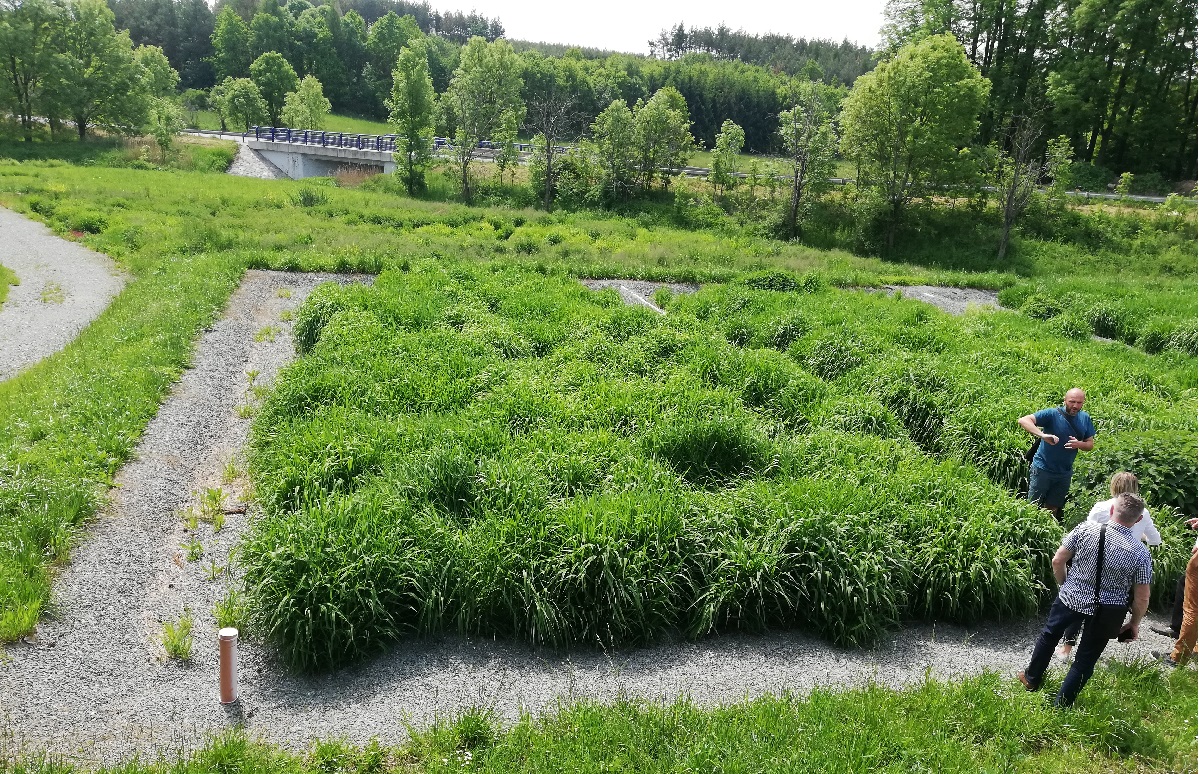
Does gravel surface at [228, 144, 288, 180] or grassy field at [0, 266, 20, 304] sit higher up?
gravel surface at [228, 144, 288, 180]

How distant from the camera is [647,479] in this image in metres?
8.54

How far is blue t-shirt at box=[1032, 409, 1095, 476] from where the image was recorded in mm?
8438

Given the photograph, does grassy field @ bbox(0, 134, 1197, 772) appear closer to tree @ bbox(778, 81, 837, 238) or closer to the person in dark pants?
the person in dark pants

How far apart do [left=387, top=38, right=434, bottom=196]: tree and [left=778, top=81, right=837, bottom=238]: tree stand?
765 inches

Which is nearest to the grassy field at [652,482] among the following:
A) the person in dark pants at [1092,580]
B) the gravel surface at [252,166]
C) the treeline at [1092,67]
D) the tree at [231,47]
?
the person in dark pants at [1092,580]

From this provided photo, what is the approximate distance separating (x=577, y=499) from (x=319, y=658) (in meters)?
2.81

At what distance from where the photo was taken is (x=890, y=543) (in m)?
7.59

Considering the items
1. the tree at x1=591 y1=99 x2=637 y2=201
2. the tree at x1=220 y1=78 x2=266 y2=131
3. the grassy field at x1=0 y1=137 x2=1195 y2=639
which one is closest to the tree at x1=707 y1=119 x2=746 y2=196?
the tree at x1=591 y1=99 x2=637 y2=201

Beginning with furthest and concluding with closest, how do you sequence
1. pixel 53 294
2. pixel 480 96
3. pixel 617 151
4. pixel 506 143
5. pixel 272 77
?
1. pixel 272 77
2. pixel 480 96
3. pixel 506 143
4. pixel 617 151
5. pixel 53 294

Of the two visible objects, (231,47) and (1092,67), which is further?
(231,47)

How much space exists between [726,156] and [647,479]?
117 ft

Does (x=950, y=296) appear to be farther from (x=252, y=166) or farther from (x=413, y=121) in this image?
(x=252, y=166)

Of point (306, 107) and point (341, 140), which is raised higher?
point (306, 107)

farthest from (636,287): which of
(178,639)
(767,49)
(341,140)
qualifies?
(767,49)
